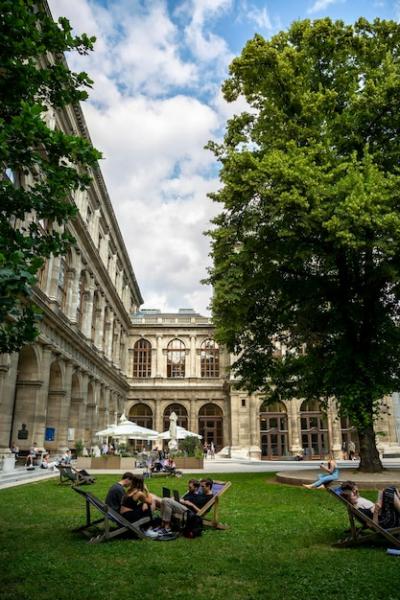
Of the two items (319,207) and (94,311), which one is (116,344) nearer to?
(94,311)

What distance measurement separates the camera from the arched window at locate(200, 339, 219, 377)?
5250cm

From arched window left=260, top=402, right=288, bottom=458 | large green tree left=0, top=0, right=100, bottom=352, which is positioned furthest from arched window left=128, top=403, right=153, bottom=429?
large green tree left=0, top=0, right=100, bottom=352

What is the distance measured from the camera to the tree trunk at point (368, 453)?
15336mm

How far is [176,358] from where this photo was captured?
53.0m

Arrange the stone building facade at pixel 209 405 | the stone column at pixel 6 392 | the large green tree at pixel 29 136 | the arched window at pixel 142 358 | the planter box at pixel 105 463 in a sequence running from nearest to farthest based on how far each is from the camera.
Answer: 1. the large green tree at pixel 29 136
2. the stone column at pixel 6 392
3. the planter box at pixel 105 463
4. the stone building facade at pixel 209 405
5. the arched window at pixel 142 358

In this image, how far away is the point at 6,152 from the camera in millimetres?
6379

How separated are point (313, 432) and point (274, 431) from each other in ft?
12.2

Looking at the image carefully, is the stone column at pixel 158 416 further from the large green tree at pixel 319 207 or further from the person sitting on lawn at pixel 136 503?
the person sitting on lawn at pixel 136 503

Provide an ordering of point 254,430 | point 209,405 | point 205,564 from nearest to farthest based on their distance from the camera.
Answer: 1. point 205,564
2. point 254,430
3. point 209,405

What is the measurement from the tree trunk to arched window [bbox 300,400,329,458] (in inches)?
1151

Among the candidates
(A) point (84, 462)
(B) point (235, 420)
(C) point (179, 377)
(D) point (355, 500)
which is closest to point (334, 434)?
(B) point (235, 420)

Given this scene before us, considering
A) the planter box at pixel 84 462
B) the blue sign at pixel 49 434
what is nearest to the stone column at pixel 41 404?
the blue sign at pixel 49 434

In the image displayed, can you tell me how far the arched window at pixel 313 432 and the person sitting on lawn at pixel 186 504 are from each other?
3748 cm

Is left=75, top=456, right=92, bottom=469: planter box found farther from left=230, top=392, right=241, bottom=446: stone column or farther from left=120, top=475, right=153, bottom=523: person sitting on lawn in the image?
left=230, top=392, right=241, bottom=446: stone column
